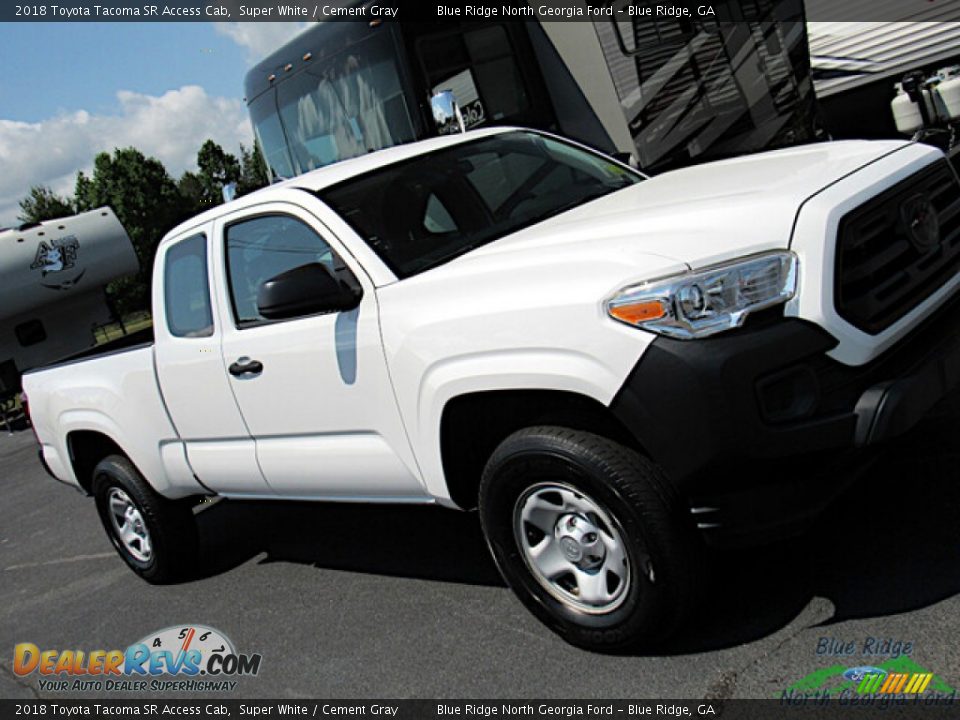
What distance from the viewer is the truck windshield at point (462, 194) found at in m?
3.93

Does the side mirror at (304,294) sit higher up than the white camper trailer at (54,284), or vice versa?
the white camper trailer at (54,284)

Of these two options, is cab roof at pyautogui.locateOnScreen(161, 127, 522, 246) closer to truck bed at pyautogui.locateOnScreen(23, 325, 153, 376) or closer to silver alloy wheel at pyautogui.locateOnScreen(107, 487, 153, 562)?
truck bed at pyautogui.locateOnScreen(23, 325, 153, 376)

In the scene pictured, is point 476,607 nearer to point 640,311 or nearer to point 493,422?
point 493,422

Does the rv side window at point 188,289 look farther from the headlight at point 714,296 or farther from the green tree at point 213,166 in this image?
the green tree at point 213,166

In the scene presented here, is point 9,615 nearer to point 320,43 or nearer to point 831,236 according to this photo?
point 831,236

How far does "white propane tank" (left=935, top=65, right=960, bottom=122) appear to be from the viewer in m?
8.66

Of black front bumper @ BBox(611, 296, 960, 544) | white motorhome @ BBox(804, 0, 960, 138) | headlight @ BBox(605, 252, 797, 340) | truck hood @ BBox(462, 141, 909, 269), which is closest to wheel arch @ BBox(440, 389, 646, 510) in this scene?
black front bumper @ BBox(611, 296, 960, 544)

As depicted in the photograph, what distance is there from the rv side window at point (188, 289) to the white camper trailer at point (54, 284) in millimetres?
9121

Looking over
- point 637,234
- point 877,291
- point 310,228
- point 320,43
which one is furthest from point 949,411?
point 320,43

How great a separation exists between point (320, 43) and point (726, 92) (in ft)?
14.2

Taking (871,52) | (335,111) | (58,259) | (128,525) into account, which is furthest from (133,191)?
(128,525)

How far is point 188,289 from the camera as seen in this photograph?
4.71 m

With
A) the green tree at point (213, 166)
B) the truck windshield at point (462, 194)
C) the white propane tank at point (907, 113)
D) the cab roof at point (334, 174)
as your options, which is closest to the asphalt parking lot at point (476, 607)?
the truck windshield at point (462, 194)

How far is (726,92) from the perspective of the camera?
30.1ft
